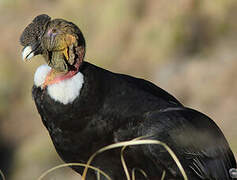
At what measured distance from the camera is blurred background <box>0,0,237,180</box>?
446 inches

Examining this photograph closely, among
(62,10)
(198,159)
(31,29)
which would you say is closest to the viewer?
(31,29)

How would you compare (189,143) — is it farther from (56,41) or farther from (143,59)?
(143,59)

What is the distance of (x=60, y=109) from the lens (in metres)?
5.62

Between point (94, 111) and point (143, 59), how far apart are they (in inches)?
258

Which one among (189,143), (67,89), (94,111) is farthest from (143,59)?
(67,89)

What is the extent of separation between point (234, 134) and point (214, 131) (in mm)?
3724

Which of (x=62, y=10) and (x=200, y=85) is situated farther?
(x=62, y=10)

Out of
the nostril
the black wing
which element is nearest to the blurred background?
the black wing

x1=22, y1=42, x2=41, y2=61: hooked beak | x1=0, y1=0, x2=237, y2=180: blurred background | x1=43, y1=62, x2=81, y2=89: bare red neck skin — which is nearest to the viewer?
x1=22, y1=42, x2=41, y2=61: hooked beak

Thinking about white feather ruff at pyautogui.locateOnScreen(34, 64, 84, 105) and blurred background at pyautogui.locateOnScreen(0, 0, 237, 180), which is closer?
white feather ruff at pyautogui.locateOnScreen(34, 64, 84, 105)

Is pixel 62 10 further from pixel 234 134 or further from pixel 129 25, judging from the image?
pixel 234 134

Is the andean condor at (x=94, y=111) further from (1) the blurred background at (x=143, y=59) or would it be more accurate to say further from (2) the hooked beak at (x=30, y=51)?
(1) the blurred background at (x=143, y=59)

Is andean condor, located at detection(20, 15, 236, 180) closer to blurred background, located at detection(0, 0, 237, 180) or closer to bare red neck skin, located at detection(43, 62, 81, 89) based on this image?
bare red neck skin, located at detection(43, 62, 81, 89)

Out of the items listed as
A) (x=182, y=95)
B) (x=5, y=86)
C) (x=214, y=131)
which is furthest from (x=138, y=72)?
(x=214, y=131)
